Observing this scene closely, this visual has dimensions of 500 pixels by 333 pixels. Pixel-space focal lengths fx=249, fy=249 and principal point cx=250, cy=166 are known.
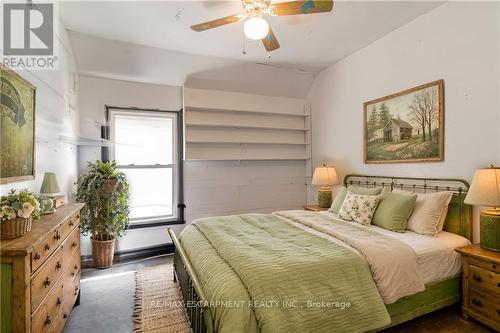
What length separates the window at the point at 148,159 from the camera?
12.2ft

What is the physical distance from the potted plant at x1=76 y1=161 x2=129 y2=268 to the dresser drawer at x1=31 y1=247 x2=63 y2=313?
Result: 1333 mm

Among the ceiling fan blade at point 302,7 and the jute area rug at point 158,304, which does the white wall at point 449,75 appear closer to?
the ceiling fan blade at point 302,7

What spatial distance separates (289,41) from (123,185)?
2.85 meters

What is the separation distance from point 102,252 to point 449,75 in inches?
174

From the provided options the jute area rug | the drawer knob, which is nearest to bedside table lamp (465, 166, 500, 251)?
the drawer knob

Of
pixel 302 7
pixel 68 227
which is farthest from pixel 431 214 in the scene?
pixel 68 227

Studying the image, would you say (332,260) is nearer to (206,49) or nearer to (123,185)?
(123,185)

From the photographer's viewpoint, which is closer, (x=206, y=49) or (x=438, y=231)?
(x=438, y=231)

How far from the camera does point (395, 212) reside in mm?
2498

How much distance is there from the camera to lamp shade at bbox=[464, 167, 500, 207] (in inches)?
76.7

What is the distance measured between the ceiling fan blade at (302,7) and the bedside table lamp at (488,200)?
1.82m

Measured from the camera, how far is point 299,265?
1626mm

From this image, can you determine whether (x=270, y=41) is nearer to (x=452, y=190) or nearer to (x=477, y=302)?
(x=452, y=190)

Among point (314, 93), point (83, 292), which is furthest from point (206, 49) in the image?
point (83, 292)
